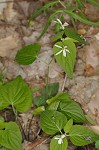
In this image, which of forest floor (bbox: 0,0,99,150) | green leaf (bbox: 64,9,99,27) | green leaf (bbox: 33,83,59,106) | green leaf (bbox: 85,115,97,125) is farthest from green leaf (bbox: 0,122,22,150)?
green leaf (bbox: 64,9,99,27)

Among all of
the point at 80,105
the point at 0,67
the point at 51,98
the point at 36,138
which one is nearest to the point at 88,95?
the point at 80,105

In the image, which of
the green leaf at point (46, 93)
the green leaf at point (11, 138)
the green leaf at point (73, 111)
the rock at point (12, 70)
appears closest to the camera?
the green leaf at point (11, 138)

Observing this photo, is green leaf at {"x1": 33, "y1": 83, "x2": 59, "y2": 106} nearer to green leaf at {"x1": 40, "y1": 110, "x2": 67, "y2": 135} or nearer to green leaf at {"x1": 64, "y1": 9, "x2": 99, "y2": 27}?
green leaf at {"x1": 40, "y1": 110, "x2": 67, "y2": 135}

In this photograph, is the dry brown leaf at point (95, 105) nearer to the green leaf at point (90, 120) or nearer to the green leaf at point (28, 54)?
the green leaf at point (90, 120)

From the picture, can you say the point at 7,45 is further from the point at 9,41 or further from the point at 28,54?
the point at 28,54

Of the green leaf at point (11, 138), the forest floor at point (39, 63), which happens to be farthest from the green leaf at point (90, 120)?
the green leaf at point (11, 138)

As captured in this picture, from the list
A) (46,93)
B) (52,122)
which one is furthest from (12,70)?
(52,122)
